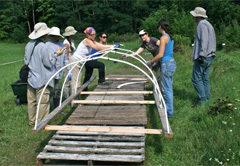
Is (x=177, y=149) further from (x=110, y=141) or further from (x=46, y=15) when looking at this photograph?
(x=46, y=15)

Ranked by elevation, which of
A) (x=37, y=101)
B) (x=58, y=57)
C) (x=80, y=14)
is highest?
(x=80, y=14)

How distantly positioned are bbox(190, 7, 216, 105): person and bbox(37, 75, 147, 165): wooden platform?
5.01 ft

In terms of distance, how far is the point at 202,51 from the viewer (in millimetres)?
5367

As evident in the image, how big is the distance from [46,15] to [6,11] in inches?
427

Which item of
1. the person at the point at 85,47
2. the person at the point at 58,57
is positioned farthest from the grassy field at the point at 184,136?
the person at the point at 85,47

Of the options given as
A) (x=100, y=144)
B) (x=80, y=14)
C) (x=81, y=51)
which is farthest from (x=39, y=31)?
(x=80, y=14)

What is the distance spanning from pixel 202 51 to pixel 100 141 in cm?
Answer: 304

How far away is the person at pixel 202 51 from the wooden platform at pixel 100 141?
5.01 ft

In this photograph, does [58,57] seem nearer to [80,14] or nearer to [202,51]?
[202,51]

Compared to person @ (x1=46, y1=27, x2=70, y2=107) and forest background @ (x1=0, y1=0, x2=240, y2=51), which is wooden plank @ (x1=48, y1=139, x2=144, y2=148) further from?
forest background @ (x1=0, y1=0, x2=240, y2=51)

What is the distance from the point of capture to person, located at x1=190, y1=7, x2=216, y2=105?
5375 mm

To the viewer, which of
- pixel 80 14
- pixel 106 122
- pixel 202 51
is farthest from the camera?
pixel 80 14

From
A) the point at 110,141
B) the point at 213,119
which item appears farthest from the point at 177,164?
the point at 213,119

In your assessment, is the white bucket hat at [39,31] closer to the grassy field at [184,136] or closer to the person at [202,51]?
Result: the grassy field at [184,136]
